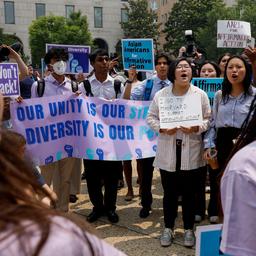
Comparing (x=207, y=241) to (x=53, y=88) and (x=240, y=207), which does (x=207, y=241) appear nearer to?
(x=240, y=207)

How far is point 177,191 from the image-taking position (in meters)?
4.15

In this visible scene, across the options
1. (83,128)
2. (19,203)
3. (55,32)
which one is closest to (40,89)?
(83,128)

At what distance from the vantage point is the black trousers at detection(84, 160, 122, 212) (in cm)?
473

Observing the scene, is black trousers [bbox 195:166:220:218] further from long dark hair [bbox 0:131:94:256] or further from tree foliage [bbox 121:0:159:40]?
tree foliage [bbox 121:0:159:40]

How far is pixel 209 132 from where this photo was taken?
409 centimetres

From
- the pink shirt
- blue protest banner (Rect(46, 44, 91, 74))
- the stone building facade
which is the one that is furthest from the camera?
the stone building facade

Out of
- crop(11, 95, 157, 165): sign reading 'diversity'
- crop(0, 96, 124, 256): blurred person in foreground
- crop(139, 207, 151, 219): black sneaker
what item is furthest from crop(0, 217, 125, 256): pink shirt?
crop(139, 207, 151, 219): black sneaker

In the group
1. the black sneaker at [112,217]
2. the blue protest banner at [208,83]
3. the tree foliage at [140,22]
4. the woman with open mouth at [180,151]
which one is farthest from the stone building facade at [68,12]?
the woman with open mouth at [180,151]

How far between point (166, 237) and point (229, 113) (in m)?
1.25

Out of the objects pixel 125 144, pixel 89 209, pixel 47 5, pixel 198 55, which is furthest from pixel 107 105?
pixel 47 5

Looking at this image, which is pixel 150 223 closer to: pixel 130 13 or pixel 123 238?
pixel 123 238

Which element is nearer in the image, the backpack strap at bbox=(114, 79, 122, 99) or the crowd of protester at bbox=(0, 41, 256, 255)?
the crowd of protester at bbox=(0, 41, 256, 255)

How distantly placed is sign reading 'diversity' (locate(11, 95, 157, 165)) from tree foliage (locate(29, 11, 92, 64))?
45663 millimetres

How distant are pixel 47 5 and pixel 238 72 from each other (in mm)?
59329
